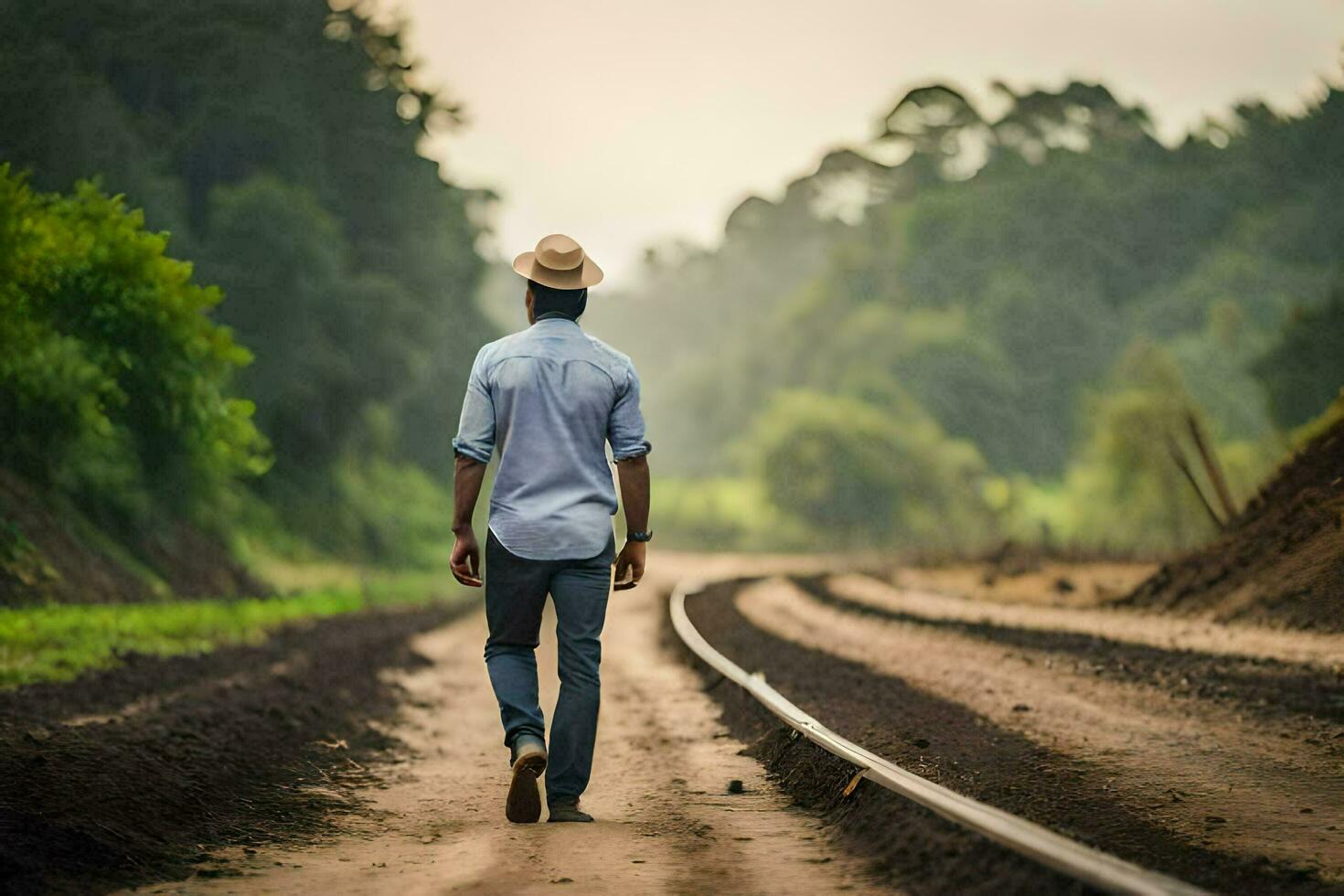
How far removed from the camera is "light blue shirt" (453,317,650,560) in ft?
20.1

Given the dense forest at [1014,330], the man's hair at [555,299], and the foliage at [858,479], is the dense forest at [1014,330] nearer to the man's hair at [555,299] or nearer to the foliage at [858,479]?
the foliage at [858,479]

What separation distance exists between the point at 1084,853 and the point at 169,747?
5687 millimetres

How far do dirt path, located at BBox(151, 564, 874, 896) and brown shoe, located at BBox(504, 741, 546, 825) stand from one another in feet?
0.28

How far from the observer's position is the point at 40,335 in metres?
18.9

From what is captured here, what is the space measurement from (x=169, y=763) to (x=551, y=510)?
2913mm

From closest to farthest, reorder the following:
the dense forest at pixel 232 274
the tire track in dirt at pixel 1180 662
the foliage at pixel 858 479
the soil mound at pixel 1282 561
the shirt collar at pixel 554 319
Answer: the shirt collar at pixel 554 319 < the tire track in dirt at pixel 1180 662 < the soil mound at pixel 1282 561 < the dense forest at pixel 232 274 < the foliage at pixel 858 479

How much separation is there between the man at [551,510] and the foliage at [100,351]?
1335cm

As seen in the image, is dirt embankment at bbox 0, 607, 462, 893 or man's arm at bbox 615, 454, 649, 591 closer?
dirt embankment at bbox 0, 607, 462, 893

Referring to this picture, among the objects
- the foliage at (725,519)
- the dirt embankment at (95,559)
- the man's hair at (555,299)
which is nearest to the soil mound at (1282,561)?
the man's hair at (555,299)

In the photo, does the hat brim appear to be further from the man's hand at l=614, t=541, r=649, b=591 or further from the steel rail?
the steel rail

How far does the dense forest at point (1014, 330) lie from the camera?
2293 inches

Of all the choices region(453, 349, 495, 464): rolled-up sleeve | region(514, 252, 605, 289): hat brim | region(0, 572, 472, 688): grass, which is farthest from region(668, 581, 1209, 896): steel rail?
region(0, 572, 472, 688): grass

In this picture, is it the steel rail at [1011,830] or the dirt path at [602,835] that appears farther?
the dirt path at [602,835]

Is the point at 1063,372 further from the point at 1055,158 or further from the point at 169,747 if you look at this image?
the point at 169,747
